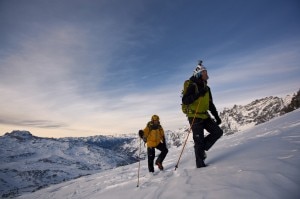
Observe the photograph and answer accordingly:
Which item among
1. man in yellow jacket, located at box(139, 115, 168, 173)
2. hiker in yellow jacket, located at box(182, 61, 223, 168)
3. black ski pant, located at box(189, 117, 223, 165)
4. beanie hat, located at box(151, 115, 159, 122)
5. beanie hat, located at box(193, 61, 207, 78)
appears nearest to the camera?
hiker in yellow jacket, located at box(182, 61, 223, 168)

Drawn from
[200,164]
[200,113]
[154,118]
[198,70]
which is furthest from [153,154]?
[198,70]

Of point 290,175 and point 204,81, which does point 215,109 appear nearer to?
point 204,81

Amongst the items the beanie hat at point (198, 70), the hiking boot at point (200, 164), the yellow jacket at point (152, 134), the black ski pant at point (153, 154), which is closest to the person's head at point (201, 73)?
the beanie hat at point (198, 70)

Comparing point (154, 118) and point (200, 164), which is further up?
point (154, 118)

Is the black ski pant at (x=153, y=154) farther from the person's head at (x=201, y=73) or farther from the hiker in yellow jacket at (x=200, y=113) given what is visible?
the person's head at (x=201, y=73)

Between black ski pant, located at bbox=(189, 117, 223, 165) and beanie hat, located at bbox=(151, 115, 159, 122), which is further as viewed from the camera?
beanie hat, located at bbox=(151, 115, 159, 122)

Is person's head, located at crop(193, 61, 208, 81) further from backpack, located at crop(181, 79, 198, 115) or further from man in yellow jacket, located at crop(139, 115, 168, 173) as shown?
man in yellow jacket, located at crop(139, 115, 168, 173)

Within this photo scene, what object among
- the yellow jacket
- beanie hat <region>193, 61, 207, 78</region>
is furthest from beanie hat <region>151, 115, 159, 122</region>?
beanie hat <region>193, 61, 207, 78</region>

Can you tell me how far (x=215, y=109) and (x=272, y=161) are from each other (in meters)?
2.96

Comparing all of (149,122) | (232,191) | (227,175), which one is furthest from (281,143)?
(149,122)

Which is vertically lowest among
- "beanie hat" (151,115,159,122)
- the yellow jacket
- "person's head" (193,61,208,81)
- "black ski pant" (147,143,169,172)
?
"black ski pant" (147,143,169,172)

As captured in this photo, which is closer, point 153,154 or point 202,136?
point 202,136

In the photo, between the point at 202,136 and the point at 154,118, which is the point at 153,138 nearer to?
the point at 154,118

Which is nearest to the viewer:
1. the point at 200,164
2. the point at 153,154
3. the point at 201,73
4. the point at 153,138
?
the point at 201,73
